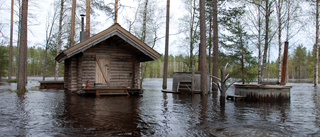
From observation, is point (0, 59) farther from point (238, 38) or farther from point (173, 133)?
point (173, 133)

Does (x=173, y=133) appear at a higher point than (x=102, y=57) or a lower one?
lower

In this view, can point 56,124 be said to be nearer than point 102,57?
Yes

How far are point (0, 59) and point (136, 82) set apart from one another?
73.1ft

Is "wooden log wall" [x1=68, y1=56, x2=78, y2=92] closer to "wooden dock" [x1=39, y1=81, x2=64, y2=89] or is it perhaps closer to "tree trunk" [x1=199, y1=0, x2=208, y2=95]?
"wooden dock" [x1=39, y1=81, x2=64, y2=89]

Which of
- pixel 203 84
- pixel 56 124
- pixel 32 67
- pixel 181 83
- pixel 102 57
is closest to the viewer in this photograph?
pixel 56 124

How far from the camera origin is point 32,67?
332 feet

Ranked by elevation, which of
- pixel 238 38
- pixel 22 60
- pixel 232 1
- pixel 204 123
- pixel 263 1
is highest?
pixel 263 1

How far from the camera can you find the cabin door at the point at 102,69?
15.3 meters

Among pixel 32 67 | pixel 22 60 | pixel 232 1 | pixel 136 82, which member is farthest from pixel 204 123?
pixel 32 67

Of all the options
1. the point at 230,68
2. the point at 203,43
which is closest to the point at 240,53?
the point at 203,43

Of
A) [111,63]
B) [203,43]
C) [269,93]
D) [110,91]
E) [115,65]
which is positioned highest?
[203,43]

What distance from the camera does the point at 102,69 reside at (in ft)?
50.3

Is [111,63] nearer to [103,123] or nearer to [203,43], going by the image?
[203,43]

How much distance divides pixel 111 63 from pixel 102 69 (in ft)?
2.35
